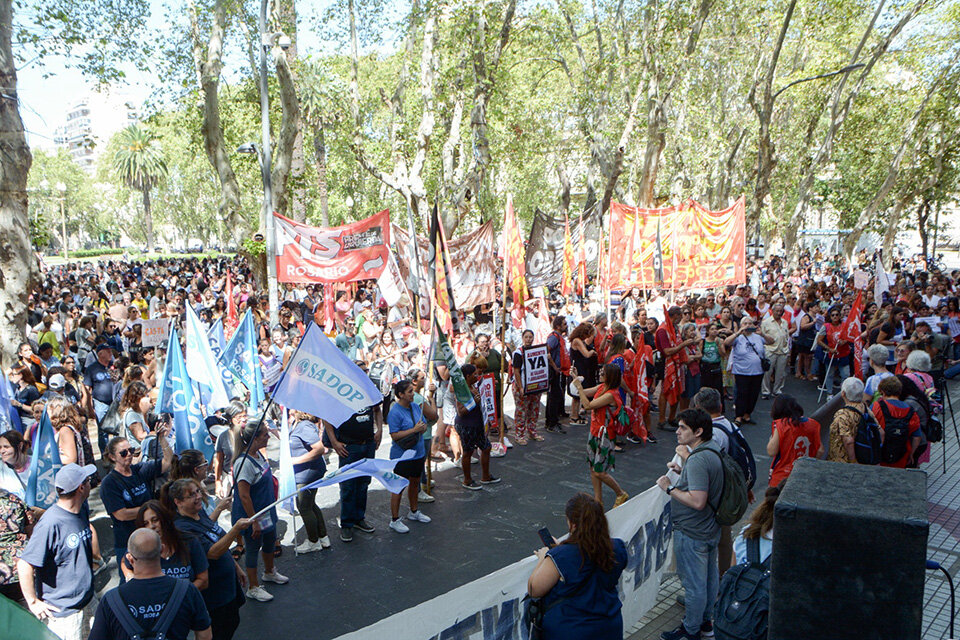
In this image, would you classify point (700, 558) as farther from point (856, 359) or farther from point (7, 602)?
point (856, 359)

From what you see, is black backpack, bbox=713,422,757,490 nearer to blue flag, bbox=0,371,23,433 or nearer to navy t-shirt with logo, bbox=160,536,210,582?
navy t-shirt with logo, bbox=160,536,210,582

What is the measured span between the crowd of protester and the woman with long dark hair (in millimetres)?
11

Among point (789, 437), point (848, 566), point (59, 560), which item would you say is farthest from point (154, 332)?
point (848, 566)

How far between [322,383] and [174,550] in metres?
1.92

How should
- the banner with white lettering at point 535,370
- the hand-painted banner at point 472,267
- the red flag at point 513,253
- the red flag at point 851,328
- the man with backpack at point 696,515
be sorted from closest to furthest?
the man with backpack at point 696,515 → the banner with white lettering at point 535,370 → the red flag at point 513,253 → the red flag at point 851,328 → the hand-painted banner at point 472,267

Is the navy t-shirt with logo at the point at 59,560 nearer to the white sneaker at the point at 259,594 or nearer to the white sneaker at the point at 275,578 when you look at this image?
the white sneaker at the point at 259,594

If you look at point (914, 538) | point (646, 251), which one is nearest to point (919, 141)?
point (646, 251)

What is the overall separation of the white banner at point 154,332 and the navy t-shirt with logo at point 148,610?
739 centimetres

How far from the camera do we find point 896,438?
20.8 ft

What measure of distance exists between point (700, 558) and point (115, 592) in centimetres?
361

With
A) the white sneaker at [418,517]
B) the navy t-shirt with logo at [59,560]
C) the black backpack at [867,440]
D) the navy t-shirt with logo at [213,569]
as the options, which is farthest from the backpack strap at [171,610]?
the black backpack at [867,440]

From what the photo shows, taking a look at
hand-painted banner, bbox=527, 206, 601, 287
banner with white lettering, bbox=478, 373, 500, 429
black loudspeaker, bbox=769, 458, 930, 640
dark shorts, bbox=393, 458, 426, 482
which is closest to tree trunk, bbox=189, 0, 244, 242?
hand-painted banner, bbox=527, 206, 601, 287

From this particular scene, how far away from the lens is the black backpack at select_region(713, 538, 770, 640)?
385 centimetres

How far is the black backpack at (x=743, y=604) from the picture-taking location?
12.6 ft
